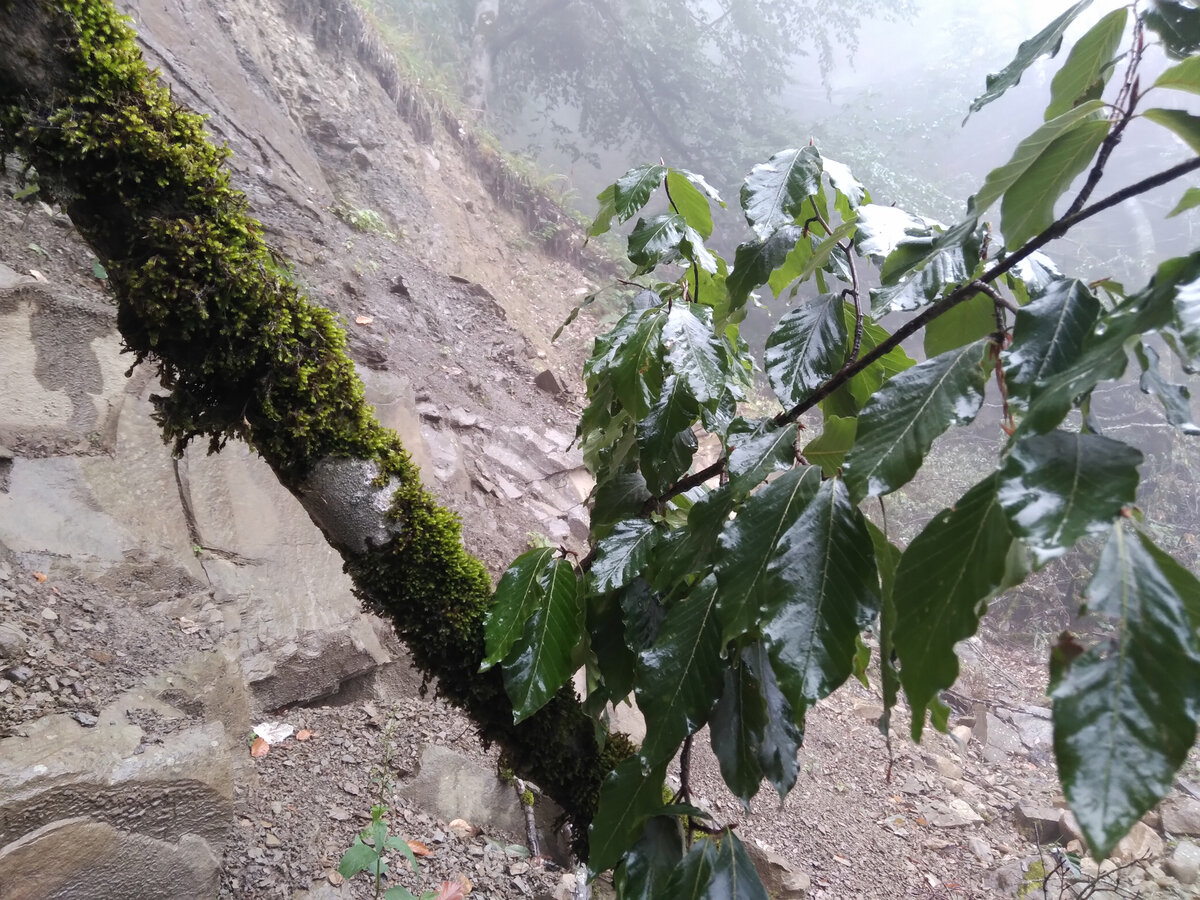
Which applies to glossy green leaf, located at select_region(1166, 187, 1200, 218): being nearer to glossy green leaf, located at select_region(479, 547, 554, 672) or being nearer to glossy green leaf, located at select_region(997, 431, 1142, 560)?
glossy green leaf, located at select_region(997, 431, 1142, 560)

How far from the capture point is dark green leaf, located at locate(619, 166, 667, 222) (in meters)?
1.15

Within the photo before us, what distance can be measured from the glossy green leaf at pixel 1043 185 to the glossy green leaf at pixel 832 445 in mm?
273

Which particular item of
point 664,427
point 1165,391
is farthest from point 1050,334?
point 664,427

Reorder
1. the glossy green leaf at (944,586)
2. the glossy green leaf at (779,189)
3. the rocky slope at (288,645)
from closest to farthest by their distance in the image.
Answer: the glossy green leaf at (944,586)
the glossy green leaf at (779,189)
the rocky slope at (288,645)

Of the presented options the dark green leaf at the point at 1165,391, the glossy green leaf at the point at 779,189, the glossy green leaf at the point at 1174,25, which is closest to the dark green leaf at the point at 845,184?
the glossy green leaf at the point at 779,189

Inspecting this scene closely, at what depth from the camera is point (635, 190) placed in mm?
1152

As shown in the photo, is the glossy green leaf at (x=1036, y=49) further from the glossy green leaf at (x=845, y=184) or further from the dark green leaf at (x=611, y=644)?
the dark green leaf at (x=611, y=644)

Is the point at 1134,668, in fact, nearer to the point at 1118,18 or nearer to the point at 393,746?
the point at 1118,18

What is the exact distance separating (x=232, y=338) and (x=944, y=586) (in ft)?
3.68

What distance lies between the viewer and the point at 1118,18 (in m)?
0.72

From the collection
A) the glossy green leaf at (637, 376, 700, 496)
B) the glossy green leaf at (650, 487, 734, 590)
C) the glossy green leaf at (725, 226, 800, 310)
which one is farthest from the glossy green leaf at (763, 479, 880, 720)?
the glossy green leaf at (725, 226, 800, 310)

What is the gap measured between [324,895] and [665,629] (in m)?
1.62

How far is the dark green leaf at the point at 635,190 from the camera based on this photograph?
3.77ft

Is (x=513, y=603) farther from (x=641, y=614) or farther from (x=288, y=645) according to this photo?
(x=288, y=645)
